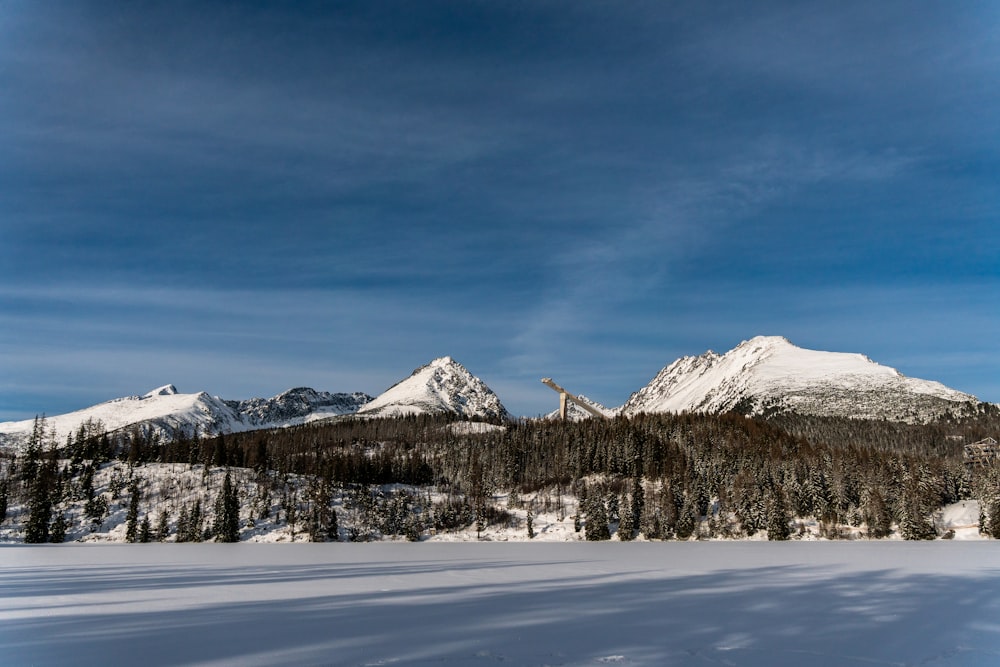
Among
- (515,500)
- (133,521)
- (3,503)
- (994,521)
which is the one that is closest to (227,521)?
(133,521)

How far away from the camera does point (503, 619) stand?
27531mm

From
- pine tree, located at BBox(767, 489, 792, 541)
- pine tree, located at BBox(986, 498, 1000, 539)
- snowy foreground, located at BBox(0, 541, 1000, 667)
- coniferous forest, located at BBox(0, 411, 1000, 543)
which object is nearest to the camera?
snowy foreground, located at BBox(0, 541, 1000, 667)

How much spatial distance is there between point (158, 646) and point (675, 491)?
14263cm

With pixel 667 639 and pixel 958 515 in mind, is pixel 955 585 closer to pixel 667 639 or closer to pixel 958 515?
pixel 667 639

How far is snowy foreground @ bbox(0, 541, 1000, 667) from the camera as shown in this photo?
2091 centimetres

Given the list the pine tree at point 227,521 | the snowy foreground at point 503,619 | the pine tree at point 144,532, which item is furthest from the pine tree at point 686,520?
the pine tree at point 144,532

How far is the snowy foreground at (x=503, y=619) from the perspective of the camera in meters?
20.9

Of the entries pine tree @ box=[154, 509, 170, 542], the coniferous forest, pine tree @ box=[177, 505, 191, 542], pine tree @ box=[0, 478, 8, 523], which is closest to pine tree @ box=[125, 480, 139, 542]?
the coniferous forest

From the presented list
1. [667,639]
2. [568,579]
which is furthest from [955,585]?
[667,639]

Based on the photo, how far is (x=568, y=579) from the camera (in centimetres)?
4709

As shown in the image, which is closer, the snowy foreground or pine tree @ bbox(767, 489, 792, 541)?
the snowy foreground

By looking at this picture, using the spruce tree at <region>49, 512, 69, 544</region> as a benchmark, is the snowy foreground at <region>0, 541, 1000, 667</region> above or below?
above

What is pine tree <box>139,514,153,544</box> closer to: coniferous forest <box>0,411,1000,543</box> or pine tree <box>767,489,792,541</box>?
coniferous forest <box>0,411,1000,543</box>

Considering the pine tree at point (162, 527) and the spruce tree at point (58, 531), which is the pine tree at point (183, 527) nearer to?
the pine tree at point (162, 527)
